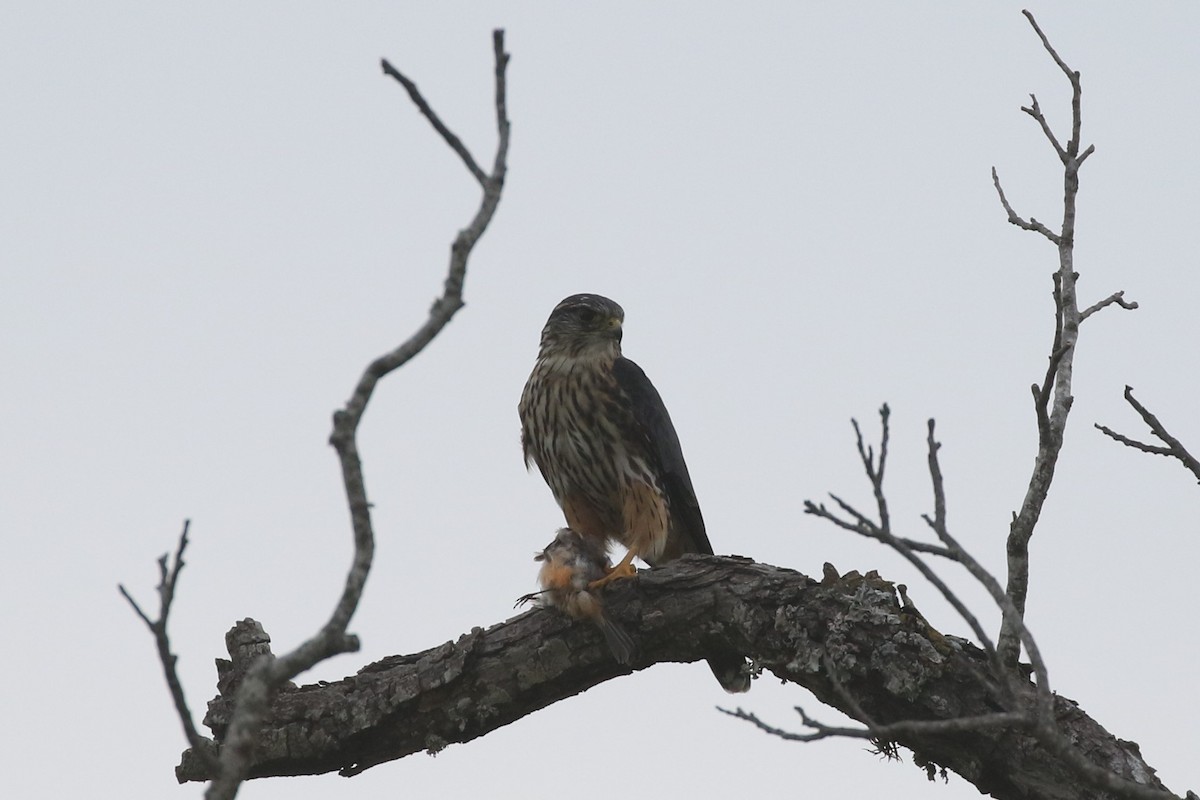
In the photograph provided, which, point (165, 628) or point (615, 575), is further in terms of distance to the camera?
point (615, 575)

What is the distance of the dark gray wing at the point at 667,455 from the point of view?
5.62 m

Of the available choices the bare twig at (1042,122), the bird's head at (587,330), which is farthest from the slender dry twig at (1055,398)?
the bird's head at (587,330)

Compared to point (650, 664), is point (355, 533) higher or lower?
lower

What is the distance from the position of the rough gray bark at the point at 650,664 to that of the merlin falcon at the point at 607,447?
0.96 m

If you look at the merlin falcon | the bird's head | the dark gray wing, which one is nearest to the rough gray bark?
the merlin falcon

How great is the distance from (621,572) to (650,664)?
0.38 meters

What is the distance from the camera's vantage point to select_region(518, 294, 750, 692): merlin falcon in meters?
5.52

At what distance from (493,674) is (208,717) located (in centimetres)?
107

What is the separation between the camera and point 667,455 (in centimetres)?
564

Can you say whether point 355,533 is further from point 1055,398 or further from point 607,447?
point 607,447

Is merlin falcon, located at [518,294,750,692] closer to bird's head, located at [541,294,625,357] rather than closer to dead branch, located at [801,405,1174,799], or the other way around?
bird's head, located at [541,294,625,357]

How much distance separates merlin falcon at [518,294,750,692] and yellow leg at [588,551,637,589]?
403 millimetres

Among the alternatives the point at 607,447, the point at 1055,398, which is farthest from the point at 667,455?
the point at 1055,398

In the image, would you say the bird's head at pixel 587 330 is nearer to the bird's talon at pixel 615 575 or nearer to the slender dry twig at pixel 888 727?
the bird's talon at pixel 615 575
